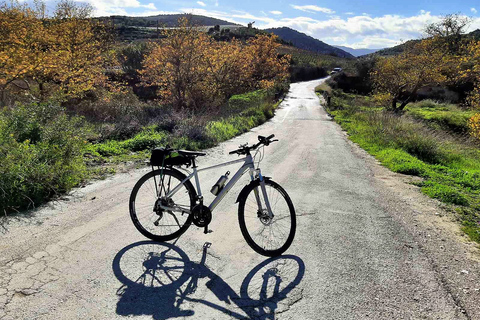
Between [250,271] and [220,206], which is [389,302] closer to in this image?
[250,271]

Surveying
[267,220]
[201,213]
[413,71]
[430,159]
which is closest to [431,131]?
[430,159]

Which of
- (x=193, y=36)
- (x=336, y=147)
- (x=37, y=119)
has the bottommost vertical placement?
(x=336, y=147)

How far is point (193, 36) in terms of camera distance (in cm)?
1952

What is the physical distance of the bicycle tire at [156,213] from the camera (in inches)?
152

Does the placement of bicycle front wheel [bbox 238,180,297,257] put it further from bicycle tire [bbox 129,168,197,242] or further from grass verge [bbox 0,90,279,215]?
grass verge [bbox 0,90,279,215]

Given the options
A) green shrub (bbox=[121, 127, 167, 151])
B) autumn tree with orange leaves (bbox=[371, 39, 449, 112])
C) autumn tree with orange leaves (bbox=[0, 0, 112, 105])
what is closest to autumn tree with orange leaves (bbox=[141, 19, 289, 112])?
autumn tree with orange leaves (bbox=[0, 0, 112, 105])

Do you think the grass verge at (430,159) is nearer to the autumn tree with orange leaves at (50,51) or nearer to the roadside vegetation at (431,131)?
the roadside vegetation at (431,131)

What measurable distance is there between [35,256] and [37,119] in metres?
4.81

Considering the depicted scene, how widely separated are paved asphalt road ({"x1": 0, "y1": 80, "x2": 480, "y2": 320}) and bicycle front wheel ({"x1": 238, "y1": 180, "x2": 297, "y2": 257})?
16 centimetres

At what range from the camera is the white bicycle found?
3719mm

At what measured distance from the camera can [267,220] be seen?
3805 mm

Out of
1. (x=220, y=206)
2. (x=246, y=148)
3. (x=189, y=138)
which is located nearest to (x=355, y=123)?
(x=189, y=138)

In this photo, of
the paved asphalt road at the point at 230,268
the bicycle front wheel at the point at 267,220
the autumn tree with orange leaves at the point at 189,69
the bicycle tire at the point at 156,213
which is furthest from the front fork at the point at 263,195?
the autumn tree with orange leaves at the point at 189,69

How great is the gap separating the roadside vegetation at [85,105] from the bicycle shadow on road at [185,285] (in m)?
2.28
